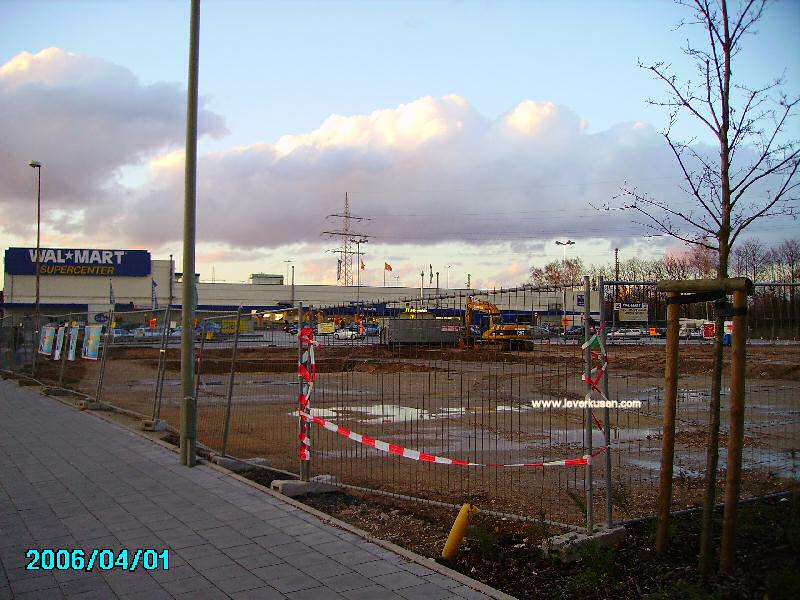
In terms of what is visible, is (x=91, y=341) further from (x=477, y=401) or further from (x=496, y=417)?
(x=477, y=401)

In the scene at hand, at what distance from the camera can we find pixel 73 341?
710 inches

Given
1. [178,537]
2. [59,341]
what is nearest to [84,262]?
[59,341]

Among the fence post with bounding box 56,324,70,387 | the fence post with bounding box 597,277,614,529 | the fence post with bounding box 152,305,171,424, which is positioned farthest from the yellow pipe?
the fence post with bounding box 56,324,70,387

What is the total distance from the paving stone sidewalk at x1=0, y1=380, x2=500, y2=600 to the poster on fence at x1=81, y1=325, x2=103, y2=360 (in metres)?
5.77

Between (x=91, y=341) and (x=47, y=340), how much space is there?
454 centimetres

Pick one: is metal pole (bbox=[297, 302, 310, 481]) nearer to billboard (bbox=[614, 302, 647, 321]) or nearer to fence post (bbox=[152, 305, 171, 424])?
billboard (bbox=[614, 302, 647, 321])

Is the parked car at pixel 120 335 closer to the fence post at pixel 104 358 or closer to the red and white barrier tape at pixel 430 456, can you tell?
the fence post at pixel 104 358

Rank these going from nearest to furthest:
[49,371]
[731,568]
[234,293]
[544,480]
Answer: [731,568]
[544,480]
[49,371]
[234,293]

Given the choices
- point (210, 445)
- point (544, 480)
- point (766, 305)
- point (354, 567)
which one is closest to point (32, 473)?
point (210, 445)

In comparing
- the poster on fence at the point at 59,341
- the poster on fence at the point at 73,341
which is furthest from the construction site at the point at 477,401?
the poster on fence at the point at 59,341

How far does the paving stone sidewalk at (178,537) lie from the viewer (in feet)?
17.1

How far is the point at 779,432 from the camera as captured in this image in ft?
24.0

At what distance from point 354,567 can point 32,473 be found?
585cm

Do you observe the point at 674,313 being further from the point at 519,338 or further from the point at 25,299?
the point at 25,299
